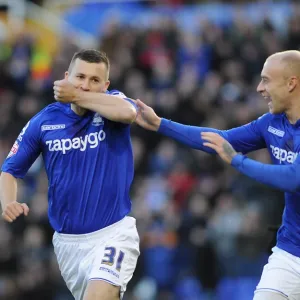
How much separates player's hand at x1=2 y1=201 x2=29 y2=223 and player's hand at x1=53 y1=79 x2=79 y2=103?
2.94ft

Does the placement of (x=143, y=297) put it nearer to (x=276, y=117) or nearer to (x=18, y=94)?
(x=18, y=94)

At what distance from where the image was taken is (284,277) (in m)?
7.36

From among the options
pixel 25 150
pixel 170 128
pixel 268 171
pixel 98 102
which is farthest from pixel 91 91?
pixel 268 171

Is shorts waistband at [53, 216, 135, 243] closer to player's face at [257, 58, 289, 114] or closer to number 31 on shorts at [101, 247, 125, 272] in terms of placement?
number 31 on shorts at [101, 247, 125, 272]

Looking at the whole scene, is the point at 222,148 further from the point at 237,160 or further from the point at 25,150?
the point at 25,150

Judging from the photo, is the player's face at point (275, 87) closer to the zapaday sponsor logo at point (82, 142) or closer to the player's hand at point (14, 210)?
the zapaday sponsor logo at point (82, 142)

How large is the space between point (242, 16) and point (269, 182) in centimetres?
921

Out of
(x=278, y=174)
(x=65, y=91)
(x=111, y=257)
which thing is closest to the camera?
(x=278, y=174)

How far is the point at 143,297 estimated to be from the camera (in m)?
13.0

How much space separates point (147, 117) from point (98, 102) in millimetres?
810

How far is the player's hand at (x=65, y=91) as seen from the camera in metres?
7.30

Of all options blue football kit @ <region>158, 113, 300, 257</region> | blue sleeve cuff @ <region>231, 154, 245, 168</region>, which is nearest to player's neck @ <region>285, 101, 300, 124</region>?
blue football kit @ <region>158, 113, 300, 257</region>

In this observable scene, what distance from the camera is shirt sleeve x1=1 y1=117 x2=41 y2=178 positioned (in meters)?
7.76

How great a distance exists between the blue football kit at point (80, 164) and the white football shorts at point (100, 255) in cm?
8
